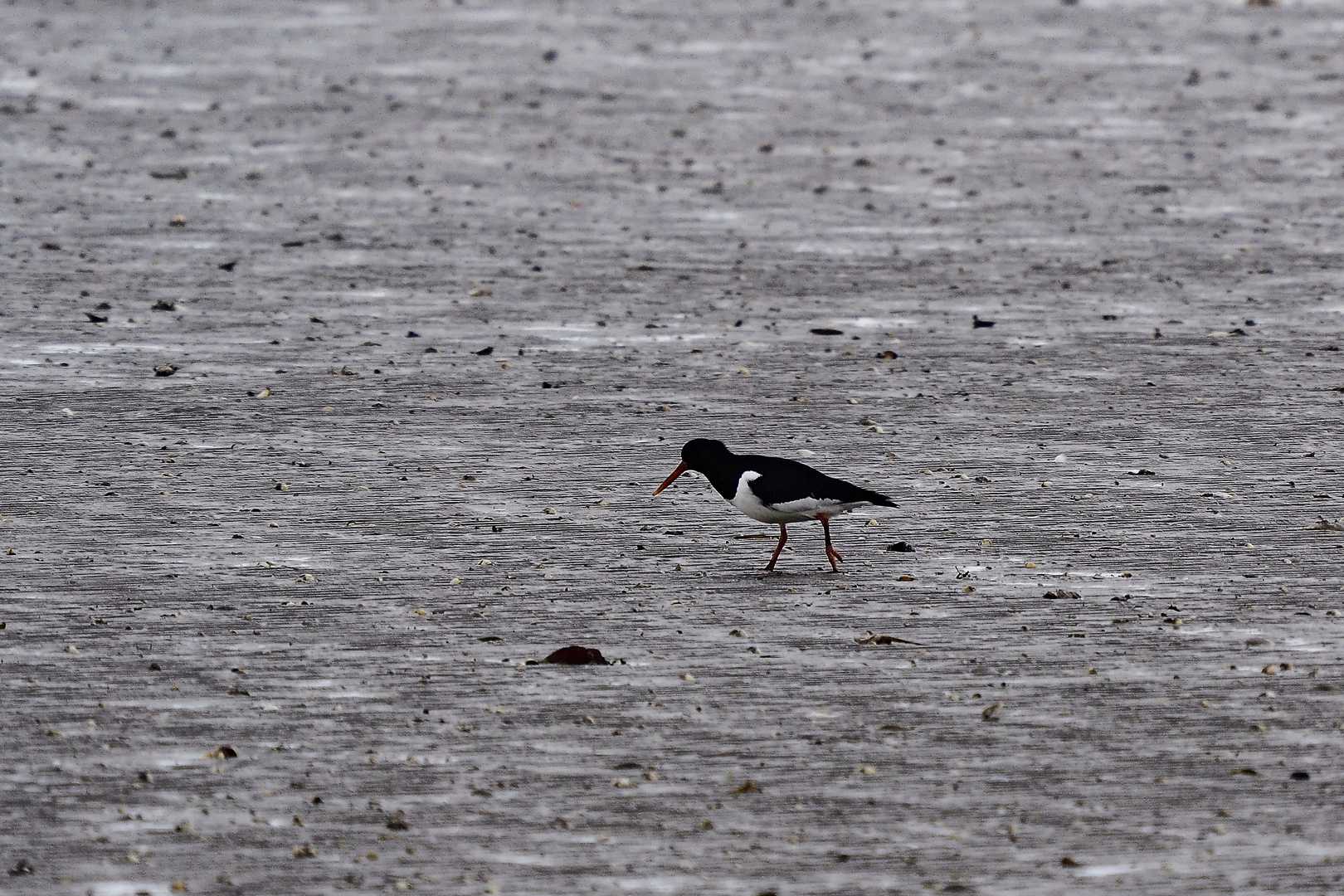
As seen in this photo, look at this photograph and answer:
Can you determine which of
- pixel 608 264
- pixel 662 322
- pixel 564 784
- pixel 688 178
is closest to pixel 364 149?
pixel 688 178

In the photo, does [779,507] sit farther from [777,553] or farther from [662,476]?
[662,476]

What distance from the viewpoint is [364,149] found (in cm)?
1880

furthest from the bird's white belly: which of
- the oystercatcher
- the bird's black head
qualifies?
the bird's black head

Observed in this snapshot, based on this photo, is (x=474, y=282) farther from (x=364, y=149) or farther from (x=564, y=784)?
(x=564, y=784)

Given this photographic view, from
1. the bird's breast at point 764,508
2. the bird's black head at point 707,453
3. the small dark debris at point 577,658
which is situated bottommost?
the small dark debris at point 577,658

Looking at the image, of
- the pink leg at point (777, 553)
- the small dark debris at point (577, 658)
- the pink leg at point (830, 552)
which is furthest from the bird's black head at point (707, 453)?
the small dark debris at point (577, 658)

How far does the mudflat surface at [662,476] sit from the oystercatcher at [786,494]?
29cm

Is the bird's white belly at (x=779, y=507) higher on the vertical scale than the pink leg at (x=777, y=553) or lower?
higher

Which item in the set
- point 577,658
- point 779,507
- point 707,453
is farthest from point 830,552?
point 577,658

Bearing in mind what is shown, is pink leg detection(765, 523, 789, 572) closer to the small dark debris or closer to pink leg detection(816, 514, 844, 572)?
pink leg detection(816, 514, 844, 572)

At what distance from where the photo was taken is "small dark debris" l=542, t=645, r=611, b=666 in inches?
267

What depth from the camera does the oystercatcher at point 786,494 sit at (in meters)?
7.88

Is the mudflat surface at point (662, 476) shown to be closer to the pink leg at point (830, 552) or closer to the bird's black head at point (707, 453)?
the pink leg at point (830, 552)

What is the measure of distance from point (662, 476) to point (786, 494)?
185 centimetres
